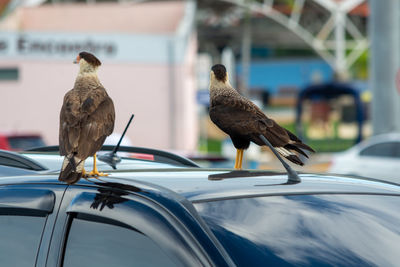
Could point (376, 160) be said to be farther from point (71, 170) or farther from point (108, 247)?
point (108, 247)

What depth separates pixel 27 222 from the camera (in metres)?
3.16

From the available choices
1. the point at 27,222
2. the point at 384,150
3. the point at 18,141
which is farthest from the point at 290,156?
the point at 384,150

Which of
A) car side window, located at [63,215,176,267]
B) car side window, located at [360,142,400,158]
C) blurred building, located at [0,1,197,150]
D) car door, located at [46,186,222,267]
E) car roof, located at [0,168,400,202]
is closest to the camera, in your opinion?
car door, located at [46,186,222,267]

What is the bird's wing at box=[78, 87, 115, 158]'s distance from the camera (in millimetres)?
3260

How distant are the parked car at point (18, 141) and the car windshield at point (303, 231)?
12609mm

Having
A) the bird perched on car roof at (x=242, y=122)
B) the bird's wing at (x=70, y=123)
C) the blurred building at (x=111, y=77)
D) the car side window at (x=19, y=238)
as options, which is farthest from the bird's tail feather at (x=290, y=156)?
the blurred building at (x=111, y=77)

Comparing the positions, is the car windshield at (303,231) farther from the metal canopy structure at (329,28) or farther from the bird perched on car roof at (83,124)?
the metal canopy structure at (329,28)

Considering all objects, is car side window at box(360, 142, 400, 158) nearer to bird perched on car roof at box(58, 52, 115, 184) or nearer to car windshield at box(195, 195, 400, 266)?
bird perched on car roof at box(58, 52, 115, 184)

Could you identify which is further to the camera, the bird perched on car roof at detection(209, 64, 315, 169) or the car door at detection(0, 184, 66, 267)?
the bird perched on car roof at detection(209, 64, 315, 169)

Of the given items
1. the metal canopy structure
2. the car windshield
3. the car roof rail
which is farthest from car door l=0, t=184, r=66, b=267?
the metal canopy structure

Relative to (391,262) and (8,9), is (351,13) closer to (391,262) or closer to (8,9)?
(8,9)

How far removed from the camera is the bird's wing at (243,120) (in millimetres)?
3543

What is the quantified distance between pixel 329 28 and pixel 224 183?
58046 mm

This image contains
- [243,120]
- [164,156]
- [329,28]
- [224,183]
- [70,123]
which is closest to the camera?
[224,183]
